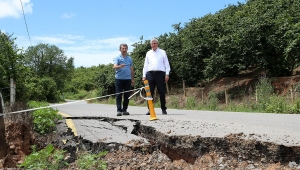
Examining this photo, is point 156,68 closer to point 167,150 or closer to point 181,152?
point 167,150

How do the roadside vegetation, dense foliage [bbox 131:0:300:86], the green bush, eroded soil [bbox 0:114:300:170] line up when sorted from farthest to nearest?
1. dense foliage [bbox 131:0:300:86]
2. the roadside vegetation
3. the green bush
4. eroded soil [bbox 0:114:300:170]

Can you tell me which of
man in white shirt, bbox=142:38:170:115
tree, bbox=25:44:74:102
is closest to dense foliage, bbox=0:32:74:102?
tree, bbox=25:44:74:102

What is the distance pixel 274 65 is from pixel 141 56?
16515 millimetres

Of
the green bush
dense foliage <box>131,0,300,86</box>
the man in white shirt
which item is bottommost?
the green bush

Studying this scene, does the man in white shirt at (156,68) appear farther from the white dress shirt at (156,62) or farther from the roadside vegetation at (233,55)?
the roadside vegetation at (233,55)

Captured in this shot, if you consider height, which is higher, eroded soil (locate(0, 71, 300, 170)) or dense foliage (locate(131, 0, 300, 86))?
dense foliage (locate(131, 0, 300, 86))

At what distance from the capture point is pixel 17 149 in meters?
5.33

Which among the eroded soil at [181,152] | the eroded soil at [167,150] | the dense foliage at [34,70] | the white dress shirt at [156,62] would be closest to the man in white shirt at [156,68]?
the white dress shirt at [156,62]

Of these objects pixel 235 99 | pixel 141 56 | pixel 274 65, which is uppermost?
pixel 141 56

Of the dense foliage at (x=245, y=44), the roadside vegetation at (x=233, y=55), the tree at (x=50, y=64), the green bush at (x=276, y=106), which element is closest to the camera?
the green bush at (x=276, y=106)

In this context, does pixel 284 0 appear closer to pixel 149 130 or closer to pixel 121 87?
pixel 121 87

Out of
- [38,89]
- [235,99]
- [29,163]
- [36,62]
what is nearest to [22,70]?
[235,99]

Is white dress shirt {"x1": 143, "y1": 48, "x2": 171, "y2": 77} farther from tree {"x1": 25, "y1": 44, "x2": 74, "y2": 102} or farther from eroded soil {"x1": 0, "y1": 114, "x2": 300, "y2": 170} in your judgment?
tree {"x1": 25, "y1": 44, "x2": 74, "y2": 102}

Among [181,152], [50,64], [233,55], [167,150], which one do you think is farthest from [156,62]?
[50,64]
